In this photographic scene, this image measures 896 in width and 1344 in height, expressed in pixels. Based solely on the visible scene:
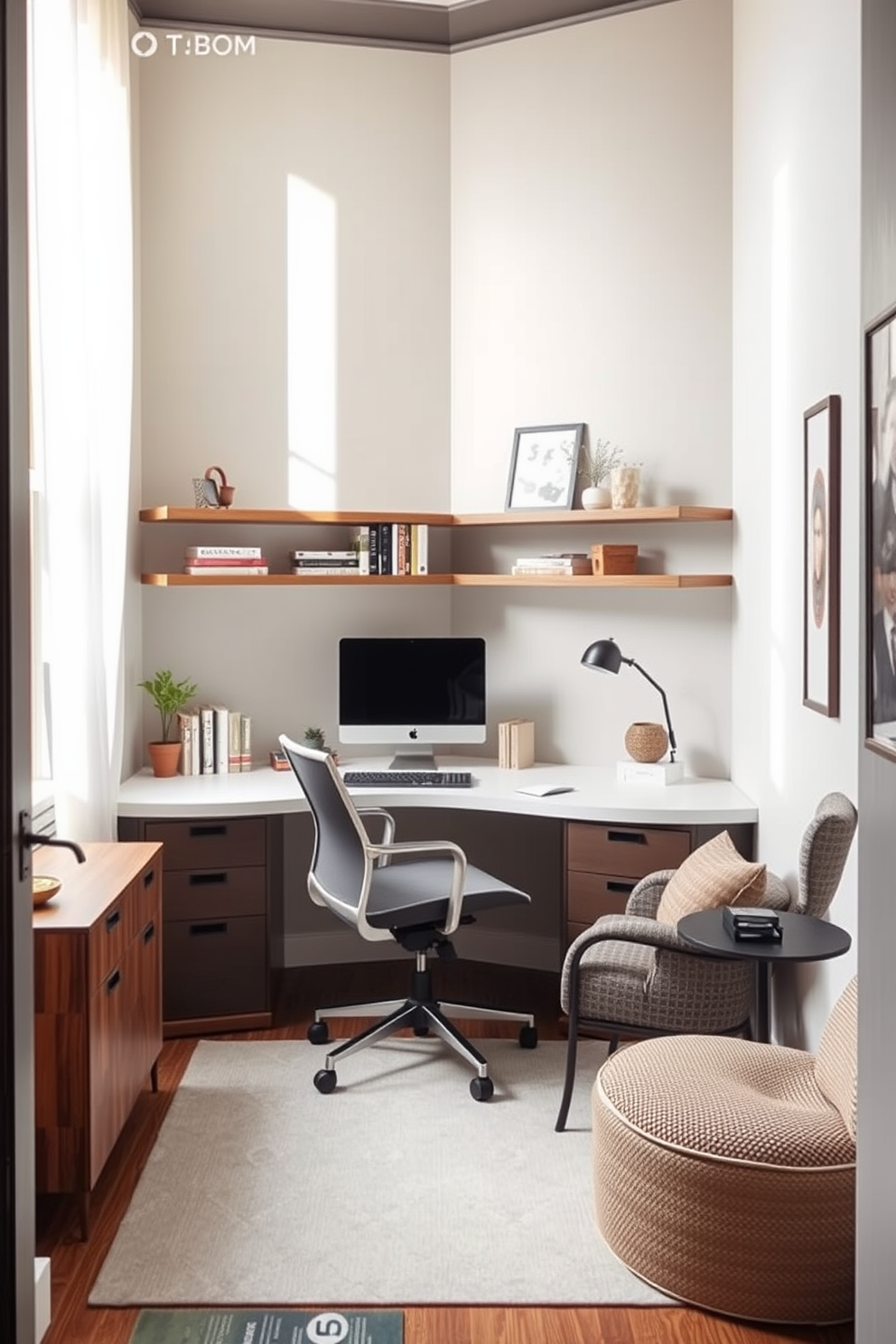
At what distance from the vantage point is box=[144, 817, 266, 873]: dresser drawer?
390 centimetres

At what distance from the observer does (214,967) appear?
13.0 ft

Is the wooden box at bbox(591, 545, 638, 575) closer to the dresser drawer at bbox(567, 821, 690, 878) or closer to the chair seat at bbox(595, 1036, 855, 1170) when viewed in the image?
the dresser drawer at bbox(567, 821, 690, 878)

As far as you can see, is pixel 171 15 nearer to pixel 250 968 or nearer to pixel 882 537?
pixel 250 968

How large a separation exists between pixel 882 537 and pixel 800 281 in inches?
81.4

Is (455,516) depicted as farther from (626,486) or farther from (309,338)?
(309,338)

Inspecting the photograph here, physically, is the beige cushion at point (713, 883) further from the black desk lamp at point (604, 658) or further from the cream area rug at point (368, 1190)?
the black desk lamp at point (604, 658)

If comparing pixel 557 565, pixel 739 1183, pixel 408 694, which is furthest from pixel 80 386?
pixel 739 1183

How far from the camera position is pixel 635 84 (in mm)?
4402

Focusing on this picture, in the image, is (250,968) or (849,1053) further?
(250,968)

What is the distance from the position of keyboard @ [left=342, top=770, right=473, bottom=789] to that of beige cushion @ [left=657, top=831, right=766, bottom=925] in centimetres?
90

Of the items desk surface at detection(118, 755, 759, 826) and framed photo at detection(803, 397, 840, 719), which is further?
desk surface at detection(118, 755, 759, 826)

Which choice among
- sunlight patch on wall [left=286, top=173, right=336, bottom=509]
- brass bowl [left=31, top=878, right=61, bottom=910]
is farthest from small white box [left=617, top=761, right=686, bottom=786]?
brass bowl [left=31, top=878, right=61, bottom=910]

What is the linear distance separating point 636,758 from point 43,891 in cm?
207

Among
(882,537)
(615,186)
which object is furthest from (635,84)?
(882,537)
